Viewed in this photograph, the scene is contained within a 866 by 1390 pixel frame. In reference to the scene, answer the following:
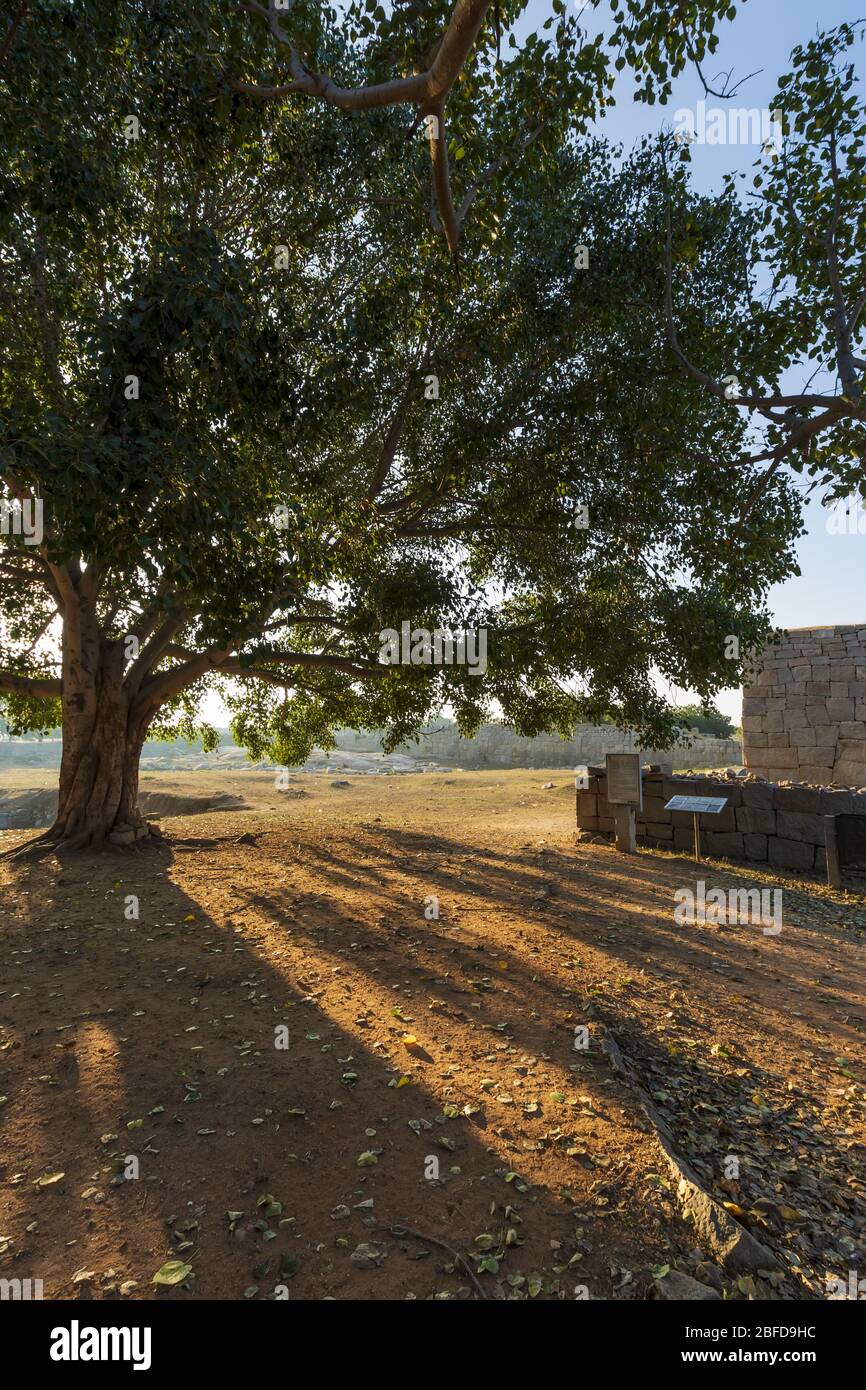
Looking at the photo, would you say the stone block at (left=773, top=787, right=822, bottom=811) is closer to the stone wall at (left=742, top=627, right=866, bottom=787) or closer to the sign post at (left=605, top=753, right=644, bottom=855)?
the sign post at (left=605, top=753, right=644, bottom=855)

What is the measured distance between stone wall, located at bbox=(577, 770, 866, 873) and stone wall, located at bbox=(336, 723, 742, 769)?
17.8 m

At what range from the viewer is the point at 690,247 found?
8.03 metres

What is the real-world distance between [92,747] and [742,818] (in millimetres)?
13152

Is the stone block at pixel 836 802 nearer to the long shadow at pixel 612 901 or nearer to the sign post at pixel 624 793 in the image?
the long shadow at pixel 612 901

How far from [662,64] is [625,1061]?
914cm

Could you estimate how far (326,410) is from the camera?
276 inches

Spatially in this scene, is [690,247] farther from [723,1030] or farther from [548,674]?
[723,1030]

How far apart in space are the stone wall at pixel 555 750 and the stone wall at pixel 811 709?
1338 centimetres

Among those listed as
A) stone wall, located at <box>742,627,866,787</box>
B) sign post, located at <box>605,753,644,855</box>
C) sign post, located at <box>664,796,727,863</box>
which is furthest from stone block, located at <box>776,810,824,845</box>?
stone wall, located at <box>742,627,866,787</box>

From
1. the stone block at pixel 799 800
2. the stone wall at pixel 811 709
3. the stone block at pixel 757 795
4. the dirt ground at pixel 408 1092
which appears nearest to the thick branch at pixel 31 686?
the dirt ground at pixel 408 1092

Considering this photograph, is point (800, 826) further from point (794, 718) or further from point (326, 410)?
point (326, 410)

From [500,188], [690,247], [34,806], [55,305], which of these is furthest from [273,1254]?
[34,806]

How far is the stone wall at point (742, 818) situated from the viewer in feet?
40.8

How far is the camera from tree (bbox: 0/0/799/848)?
5.57 metres
